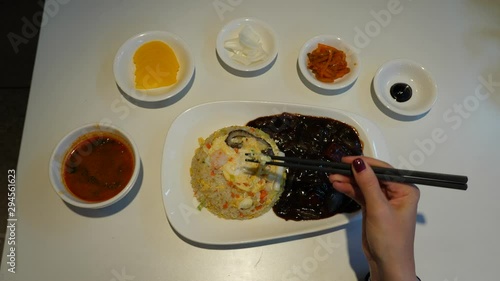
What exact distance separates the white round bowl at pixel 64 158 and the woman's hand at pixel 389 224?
1.34 m

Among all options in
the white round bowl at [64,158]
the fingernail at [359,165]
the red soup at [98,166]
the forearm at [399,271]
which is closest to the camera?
the forearm at [399,271]

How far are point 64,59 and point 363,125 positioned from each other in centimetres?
232

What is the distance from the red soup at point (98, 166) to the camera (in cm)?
215

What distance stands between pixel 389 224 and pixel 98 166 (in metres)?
1.79

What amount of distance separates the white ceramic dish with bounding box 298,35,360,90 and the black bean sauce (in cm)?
A: 33

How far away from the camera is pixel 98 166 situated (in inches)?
87.4

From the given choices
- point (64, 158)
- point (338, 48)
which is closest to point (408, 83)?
point (338, 48)

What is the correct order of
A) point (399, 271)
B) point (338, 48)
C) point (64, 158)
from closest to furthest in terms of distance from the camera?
point (399, 271) → point (64, 158) → point (338, 48)

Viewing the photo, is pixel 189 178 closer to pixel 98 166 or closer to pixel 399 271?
pixel 98 166

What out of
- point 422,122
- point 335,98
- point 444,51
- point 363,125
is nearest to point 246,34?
point 335,98

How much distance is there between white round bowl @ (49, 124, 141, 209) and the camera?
2043mm

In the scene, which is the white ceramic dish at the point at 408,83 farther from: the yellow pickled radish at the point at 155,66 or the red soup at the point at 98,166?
the red soup at the point at 98,166

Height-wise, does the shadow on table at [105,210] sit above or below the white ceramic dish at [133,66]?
below

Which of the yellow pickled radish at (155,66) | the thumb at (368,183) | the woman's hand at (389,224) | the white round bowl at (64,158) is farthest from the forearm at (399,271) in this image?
the yellow pickled radish at (155,66)
